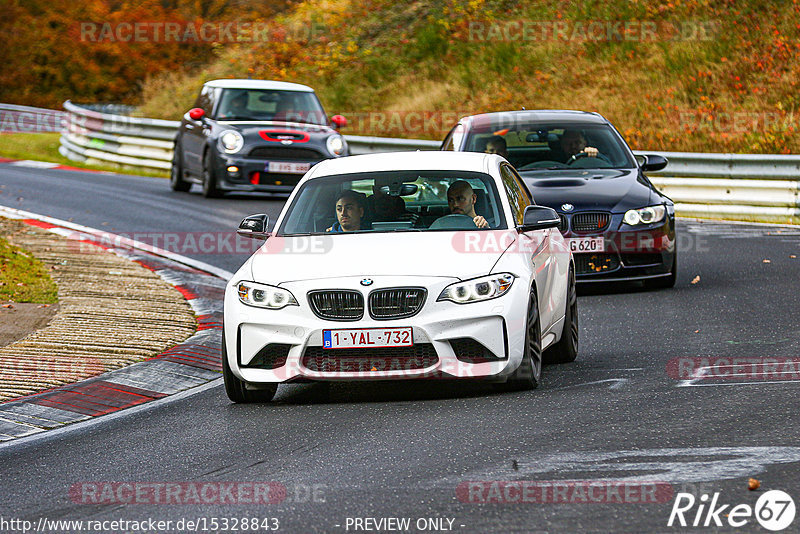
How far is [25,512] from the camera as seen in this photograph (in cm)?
617

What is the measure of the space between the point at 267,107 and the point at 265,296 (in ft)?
47.9

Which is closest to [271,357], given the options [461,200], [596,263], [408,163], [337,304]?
[337,304]

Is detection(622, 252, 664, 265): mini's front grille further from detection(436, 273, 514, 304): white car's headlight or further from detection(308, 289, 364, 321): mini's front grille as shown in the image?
detection(308, 289, 364, 321): mini's front grille

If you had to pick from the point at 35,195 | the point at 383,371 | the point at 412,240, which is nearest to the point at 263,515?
the point at 383,371

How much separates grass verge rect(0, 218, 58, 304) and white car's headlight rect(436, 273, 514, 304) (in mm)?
5306

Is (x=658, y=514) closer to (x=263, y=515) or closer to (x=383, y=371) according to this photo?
(x=263, y=515)

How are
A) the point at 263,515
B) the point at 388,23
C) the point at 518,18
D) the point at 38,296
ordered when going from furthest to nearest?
the point at 388,23, the point at 518,18, the point at 38,296, the point at 263,515

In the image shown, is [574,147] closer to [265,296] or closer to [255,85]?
[265,296]

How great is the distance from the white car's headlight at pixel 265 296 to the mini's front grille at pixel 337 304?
130 mm

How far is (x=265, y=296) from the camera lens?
8.29m

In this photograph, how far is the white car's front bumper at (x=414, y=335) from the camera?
8.05 metres

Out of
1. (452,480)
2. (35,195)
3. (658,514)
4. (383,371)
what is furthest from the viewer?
(35,195)

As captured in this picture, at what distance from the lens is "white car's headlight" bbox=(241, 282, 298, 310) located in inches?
324

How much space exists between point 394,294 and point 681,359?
2436 mm
